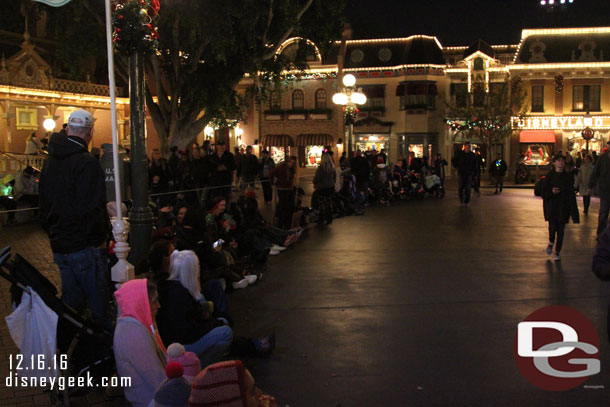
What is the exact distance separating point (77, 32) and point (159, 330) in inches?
664

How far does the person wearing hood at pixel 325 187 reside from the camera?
15625 mm

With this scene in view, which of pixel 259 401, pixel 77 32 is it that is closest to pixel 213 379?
pixel 259 401

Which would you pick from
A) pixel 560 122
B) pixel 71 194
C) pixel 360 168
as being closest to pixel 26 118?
pixel 360 168

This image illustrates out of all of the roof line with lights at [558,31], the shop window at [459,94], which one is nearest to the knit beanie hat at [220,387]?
the shop window at [459,94]

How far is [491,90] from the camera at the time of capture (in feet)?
146

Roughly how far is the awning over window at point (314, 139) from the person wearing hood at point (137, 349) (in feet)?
132

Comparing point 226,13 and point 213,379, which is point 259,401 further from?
point 226,13

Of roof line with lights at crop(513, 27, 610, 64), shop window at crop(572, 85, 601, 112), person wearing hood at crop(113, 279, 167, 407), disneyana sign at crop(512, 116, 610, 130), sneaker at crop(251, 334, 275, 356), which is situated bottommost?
sneaker at crop(251, 334, 275, 356)

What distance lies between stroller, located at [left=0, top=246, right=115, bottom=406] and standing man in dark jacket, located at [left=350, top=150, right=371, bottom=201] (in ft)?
50.1

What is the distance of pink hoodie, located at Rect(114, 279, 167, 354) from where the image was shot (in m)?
4.23

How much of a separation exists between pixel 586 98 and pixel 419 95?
11938 mm

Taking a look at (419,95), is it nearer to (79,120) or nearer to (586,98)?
(586,98)

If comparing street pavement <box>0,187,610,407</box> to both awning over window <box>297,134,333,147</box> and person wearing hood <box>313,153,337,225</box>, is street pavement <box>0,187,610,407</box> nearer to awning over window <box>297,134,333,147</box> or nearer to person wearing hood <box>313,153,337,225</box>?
person wearing hood <box>313,153,337,225</box>

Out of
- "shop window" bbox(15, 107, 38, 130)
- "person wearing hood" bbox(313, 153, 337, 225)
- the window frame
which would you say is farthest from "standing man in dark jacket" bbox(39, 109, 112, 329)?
the window frame
